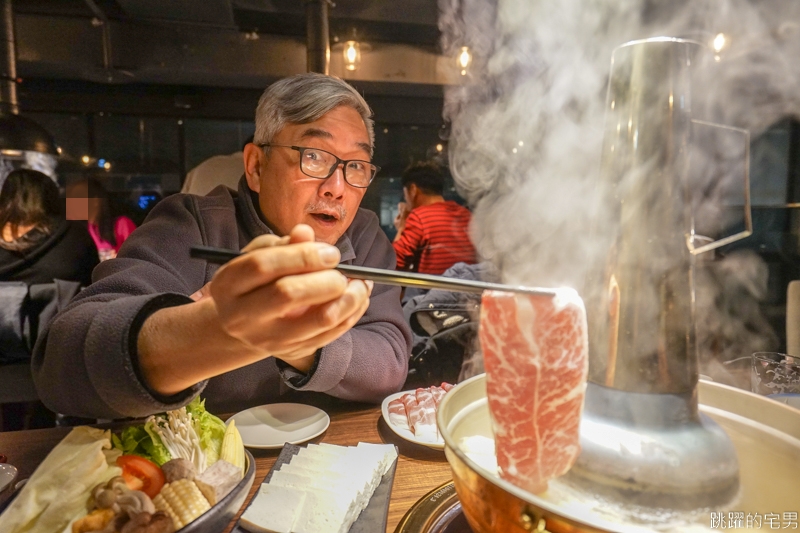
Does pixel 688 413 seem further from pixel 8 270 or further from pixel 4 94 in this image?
pixel 4 94

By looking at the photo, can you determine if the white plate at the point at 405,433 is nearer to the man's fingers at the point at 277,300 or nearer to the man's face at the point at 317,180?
the man's fingers at the point at 277,300

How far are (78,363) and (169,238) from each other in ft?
3.03

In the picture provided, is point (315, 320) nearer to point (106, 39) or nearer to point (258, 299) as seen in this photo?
point (258, 299)

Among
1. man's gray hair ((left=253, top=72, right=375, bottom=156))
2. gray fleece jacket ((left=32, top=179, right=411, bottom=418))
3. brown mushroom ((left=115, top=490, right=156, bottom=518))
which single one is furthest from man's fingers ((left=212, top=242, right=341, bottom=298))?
man's gray hair ((left=253, top=72, right=375, bottom=156))

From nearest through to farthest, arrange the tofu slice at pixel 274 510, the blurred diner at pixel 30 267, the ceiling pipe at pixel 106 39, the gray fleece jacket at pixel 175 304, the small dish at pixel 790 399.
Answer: the tofu slice at pixel 274 510 → the gray fleece jacket at pixel 175 304 → the small dish at pixel 790 399 → the blurred diner at pixel 30 267 → the ceiling pipe at pixel 106 39

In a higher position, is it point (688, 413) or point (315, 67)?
point (315, 67)

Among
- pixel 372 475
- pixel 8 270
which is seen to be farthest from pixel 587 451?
pixel 8 270

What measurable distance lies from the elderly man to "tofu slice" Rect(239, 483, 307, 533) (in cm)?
34

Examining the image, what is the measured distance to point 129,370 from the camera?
1.15m

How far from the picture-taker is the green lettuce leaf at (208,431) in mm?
1468

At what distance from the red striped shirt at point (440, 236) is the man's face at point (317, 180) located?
2.57 m

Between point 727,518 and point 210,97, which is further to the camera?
point 210,97

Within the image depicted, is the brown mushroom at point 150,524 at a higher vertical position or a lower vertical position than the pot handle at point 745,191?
lower

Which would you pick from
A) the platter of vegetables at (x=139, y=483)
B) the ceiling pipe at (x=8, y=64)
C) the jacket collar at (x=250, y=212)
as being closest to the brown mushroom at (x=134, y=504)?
the platter of vegetables at (x=139, y=483)
